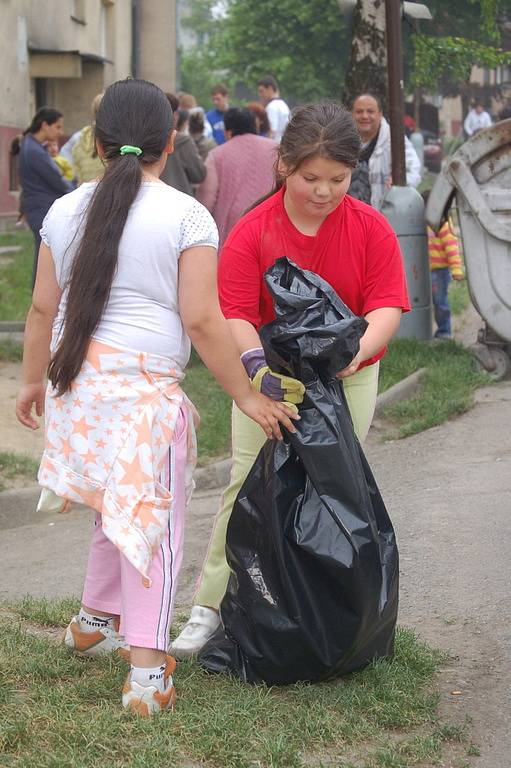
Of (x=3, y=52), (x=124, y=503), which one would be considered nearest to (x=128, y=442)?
(x=124, y=503)

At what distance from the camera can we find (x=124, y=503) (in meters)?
3.25

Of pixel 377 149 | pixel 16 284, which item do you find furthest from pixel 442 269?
pixel 16 284

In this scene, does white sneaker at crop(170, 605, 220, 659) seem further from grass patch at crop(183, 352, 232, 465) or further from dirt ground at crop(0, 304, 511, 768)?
grass patch at crop(183, 352, 232, 465)

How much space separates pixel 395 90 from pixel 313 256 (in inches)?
230

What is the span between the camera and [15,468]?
690 cm

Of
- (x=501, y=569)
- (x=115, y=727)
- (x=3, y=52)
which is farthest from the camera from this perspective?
(x=3, y=52)

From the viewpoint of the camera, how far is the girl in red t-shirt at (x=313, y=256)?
11.7ft

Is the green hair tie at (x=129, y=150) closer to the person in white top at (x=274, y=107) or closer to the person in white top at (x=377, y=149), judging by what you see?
the person in white top at (x=377, y=149)

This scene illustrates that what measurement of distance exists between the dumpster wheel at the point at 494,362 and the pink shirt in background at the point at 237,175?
1.97 metres

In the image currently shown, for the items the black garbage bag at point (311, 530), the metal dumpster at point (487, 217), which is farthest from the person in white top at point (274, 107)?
the black garbage bag at point (311, 530)

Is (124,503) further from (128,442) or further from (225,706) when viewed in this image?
(225,706)

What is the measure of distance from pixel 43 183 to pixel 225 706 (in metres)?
7.21

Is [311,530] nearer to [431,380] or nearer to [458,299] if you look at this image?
[431,380]

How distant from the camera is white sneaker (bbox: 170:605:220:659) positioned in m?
3.84
